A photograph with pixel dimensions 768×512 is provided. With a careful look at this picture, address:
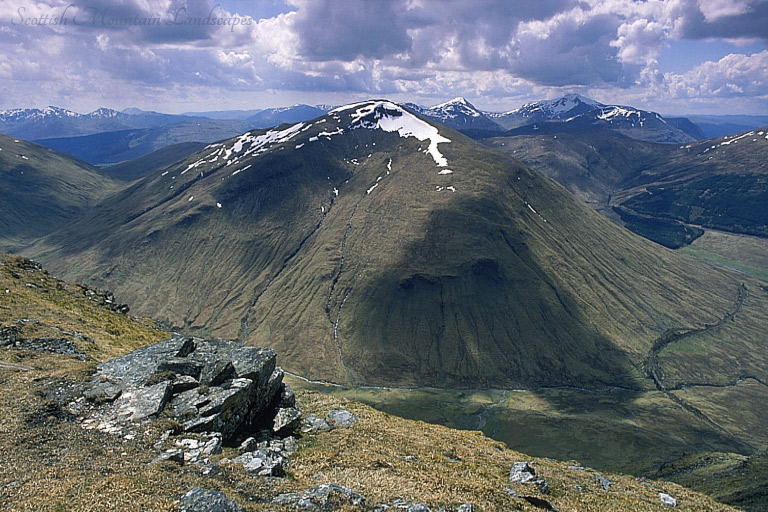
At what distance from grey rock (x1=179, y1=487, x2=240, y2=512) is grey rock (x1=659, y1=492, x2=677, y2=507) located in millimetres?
36259

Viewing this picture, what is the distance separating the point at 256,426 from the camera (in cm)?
3053

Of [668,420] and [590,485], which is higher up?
[590,485]

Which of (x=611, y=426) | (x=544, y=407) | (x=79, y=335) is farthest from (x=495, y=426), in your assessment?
(x=79, y=335)

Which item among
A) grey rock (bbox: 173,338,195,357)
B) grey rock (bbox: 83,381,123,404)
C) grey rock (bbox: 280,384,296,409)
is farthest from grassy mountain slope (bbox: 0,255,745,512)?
grey rock (bbox: 173,338,195,357)

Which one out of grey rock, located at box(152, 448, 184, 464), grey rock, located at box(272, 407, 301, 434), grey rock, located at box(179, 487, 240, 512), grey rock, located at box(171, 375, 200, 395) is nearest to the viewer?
grey rock, located at box(179, 487, 240, 512)

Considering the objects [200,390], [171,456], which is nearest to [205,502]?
[171,456]

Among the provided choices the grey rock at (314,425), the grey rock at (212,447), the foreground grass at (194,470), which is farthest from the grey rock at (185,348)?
the grey rock at (314,425)

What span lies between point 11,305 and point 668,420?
231 metres

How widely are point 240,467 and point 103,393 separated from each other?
11170mm

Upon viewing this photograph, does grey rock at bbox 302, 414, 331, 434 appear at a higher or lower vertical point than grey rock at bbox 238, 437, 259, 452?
lower

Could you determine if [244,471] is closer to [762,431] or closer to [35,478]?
[35,478]

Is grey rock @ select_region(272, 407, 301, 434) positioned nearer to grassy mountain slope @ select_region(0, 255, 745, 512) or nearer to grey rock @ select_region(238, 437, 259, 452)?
grassy mountain slope @ select_region(0, 255, 745, 512)

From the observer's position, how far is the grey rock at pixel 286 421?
3070 centimetres

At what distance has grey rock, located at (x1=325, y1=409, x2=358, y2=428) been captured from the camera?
118ft
